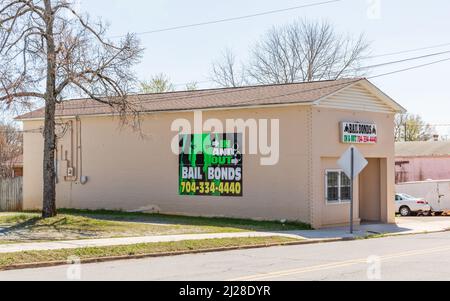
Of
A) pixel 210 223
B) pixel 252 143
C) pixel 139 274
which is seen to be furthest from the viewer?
pixel 252 143

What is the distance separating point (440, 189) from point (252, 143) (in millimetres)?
17960

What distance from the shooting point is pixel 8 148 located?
191 ft

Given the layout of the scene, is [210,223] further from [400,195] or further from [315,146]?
[400,195]

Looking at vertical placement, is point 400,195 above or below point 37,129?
below

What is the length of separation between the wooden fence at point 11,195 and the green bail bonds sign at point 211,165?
1068 cm

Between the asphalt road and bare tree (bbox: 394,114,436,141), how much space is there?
2703 inches

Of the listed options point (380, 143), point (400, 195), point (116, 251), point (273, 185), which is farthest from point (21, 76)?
point (400, 195)

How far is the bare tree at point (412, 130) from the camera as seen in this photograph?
84250 mm

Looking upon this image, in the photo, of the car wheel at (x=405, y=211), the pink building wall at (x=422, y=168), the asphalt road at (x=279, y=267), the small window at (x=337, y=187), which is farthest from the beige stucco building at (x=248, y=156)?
the pink building wall at (x=422, y=168)

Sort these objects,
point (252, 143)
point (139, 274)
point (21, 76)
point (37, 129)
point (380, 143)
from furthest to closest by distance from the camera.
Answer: point (37, 129) → point (380, 143) → point (252, 143) → point (21, 76) → point (139, 274)

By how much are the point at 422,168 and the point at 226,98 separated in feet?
90.6

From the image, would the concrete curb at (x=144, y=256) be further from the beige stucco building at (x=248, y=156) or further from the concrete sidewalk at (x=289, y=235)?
the beige stucco building at (x=248, y=156)

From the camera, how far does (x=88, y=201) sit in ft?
102

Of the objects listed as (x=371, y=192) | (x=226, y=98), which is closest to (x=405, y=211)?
(x=371, y=192)
